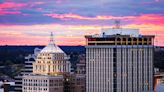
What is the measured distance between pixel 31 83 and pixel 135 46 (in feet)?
83.8

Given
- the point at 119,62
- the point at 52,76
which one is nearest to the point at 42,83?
the point at 52,76

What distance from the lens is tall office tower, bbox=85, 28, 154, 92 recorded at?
584 feet

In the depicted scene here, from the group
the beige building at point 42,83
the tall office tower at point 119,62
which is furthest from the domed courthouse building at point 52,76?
the tall office tower at point 119,62

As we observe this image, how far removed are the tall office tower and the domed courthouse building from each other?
5.75 metres

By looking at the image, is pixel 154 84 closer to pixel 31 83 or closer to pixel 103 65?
pixel 103 65

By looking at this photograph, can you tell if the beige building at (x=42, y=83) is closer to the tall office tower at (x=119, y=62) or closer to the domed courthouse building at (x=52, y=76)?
the domed courthouse building at (x=52, y=76)

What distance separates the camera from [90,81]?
181250 millimetres

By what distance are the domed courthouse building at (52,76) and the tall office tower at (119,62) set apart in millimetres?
5746

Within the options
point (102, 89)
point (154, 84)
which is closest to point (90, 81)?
point (102, 89)

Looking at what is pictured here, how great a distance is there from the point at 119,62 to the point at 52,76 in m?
15.9

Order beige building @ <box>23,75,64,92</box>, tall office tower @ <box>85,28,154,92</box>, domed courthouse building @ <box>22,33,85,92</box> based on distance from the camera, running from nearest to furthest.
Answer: beige building @ <box>23,75,64,92</box> < tall office tower @ <box>85,28,154,92</box> < domed courthouse building @ <box>22,33,85,92</box>

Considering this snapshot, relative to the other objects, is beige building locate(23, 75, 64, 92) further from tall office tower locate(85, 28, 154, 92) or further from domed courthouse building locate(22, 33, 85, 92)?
tall office tower locate(85, 28, 154, 92)

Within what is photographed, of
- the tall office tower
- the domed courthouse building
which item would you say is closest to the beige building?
the domed courthouse building

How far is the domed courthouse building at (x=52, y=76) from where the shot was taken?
17825cm
